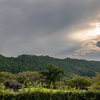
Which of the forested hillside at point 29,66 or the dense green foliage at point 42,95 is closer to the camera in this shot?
the dense green foliage at point 42,95

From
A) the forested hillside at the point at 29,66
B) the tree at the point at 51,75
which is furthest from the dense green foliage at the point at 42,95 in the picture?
the forested hillside at the point at 29,66

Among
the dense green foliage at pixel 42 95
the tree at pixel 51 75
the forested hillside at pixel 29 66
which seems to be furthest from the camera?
the forested hillside at pixel 29 66

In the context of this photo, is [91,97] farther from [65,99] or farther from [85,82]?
[85,82]

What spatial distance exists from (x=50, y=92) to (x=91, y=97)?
3.43 meters

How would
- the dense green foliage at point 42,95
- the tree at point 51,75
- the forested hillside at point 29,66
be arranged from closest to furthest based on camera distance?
1. the dense green foliage at point 42,95
2. the tree at point 51,75
3. the forested hillside at point 29,66

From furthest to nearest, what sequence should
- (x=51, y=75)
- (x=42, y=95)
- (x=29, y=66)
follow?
(x=29, y=66) < (x=51, y=75) < (x=42, y=95)

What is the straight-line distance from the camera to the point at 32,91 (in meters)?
7.26

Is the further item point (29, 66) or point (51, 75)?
point (29, 66)

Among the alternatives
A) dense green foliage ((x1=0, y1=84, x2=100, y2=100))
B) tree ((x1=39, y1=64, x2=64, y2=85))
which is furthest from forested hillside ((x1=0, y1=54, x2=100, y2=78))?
dense green foliage ((x1=0, y1=84, x2=100, y2=100))

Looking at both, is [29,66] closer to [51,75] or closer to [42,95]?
[51,75]

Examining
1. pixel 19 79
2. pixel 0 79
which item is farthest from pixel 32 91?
pixel 0 79

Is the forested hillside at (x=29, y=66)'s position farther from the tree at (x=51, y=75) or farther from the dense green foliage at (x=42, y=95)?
the dense green foliage at (x=42, y=95)

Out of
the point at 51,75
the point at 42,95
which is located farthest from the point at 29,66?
the point at 42,95

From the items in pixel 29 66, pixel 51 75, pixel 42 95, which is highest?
pixel 29 66
